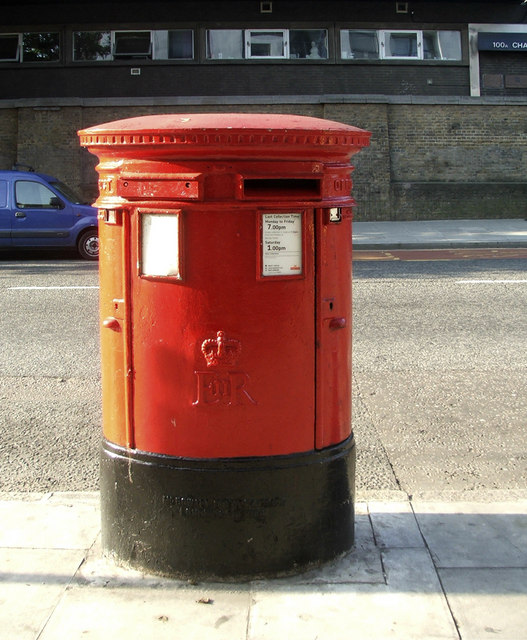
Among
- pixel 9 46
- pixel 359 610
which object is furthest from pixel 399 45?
pixel 359 610

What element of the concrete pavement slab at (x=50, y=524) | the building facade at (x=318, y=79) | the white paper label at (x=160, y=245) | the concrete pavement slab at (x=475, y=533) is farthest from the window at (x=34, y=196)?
the white paper label at (x=160, y=245)

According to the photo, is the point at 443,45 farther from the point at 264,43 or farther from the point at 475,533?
the point at 475,533

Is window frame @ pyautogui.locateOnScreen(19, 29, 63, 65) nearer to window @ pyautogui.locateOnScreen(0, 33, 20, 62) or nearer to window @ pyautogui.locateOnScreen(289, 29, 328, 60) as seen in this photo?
window @ pyautogui.locateOnScreen(0, 33, 20, 62)

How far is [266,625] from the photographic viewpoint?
9.46 ft

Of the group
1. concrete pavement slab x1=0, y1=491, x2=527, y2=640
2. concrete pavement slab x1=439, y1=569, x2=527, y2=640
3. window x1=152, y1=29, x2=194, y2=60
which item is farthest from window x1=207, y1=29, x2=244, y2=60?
concrete pavement slab x1=439, y1=569, x2=527, y2=640

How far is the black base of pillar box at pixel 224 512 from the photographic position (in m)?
3.09

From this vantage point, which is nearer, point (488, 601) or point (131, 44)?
point (488, 601)

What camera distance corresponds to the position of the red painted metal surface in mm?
2922

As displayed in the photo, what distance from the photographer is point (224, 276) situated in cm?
297

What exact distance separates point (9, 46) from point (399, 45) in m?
10.5

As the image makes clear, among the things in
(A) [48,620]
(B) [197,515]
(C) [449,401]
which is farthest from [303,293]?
(C) [449,401]

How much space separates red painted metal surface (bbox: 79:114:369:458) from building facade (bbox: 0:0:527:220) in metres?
18.7

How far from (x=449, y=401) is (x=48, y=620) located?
348 cm

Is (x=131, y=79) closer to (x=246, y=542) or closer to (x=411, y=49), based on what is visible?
(x=411, y=49)
